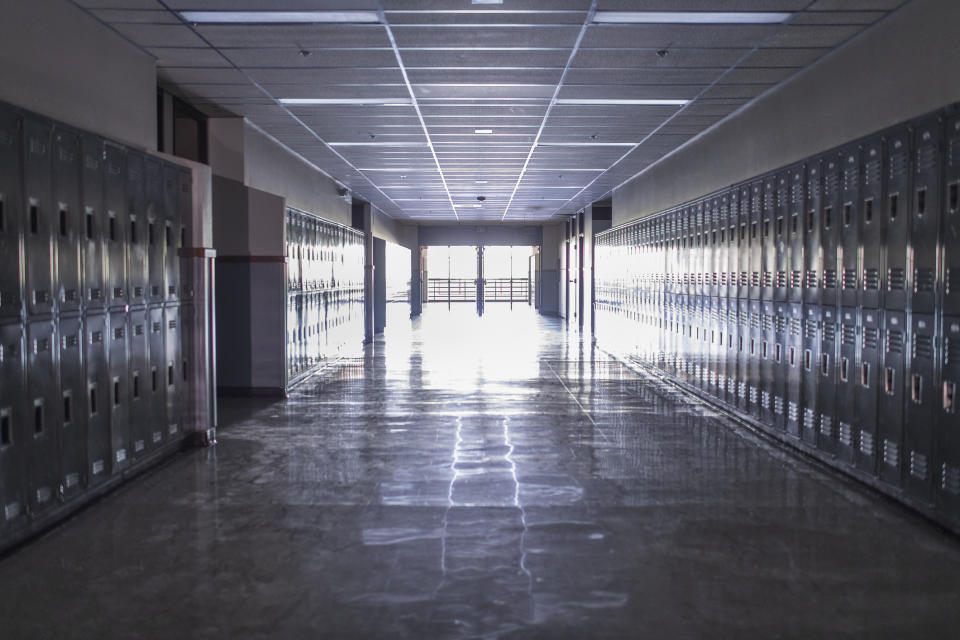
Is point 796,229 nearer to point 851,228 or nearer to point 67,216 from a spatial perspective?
point 851,228

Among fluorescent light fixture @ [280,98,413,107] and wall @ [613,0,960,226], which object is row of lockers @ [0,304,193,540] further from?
wall @ [613,0,960,226]

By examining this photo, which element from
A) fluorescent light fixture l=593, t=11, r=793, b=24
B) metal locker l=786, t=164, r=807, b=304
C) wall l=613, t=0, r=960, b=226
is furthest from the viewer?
metal locker l=786, t=164, r=807, b=304

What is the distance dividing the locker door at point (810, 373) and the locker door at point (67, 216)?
16.5ft

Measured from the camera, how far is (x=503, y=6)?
16.9 feet

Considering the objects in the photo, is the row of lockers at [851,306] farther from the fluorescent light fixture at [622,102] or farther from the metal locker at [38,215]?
the metal locker at [38,215]

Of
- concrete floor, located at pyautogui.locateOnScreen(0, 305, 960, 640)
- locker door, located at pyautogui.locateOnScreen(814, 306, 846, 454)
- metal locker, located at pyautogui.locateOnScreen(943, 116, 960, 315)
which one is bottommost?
concrete floor, located at pyautogui.locateOnScreen(0, 305, 960, 640)

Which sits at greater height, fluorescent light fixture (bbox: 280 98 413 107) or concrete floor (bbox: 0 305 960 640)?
fluorescent light fixture (bbox: 280 98 413 107)

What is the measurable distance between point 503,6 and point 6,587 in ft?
13.9

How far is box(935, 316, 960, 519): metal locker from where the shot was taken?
13.8ft

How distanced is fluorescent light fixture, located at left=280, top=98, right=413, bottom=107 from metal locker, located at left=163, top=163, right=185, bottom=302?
2017 mm

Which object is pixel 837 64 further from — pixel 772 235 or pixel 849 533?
pixel 849 533

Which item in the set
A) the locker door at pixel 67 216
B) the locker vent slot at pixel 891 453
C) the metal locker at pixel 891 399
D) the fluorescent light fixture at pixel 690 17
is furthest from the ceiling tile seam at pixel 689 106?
the locker door at pixel 67 216

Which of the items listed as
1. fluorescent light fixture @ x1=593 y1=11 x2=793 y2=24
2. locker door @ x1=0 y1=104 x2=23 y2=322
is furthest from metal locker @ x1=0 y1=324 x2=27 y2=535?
fluorescent light fixture @ x1=593 y1=11 x2=793 y2=24

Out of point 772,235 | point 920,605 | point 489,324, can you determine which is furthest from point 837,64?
point 489,324
